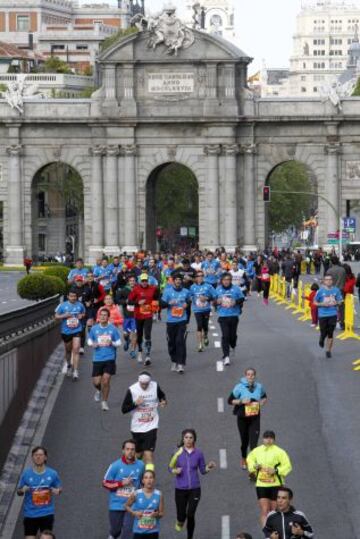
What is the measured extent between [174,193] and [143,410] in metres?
99.2

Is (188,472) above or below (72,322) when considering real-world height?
below

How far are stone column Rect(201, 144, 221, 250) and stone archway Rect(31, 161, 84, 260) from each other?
99.3 feet

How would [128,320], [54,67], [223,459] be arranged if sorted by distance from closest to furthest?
[223,459] → [128,320] → [54,67]

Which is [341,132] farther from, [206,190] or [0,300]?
[0,300]

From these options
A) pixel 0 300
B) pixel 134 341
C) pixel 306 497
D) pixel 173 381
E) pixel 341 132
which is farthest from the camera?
pixel 341 132

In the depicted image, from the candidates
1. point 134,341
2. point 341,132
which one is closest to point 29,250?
point 341,132

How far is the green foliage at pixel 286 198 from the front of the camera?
141000mm

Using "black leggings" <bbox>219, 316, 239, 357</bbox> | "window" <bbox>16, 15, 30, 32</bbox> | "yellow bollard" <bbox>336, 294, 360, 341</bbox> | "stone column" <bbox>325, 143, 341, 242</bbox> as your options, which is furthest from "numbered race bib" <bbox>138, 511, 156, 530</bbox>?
"window" <bbox>16, 15, 30, 32</bbox>

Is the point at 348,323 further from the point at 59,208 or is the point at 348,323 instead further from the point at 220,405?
the point at 59,208

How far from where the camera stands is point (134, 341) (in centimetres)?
3944

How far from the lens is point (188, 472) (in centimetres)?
2253

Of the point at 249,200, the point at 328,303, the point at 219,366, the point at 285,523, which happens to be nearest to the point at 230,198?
the point at 249,200

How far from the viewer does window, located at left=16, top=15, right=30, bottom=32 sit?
194125 millimetres

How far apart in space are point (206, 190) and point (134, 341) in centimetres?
4874
